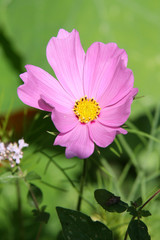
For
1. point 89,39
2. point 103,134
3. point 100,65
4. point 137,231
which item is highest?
point 89,39

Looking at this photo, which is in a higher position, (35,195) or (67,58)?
(67,58)

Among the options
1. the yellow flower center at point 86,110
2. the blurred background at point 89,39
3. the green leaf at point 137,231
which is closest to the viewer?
the green leaf at point 137,231

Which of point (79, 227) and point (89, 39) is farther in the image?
point (89, 39)

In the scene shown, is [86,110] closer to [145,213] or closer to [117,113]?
[117,113]

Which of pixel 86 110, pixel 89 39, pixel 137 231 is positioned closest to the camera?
pixel 137 231

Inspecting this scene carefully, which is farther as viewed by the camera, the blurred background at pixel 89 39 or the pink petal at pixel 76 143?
the blurred background at pixel 89 39

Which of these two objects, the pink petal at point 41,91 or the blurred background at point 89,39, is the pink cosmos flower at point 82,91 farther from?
the blurred background at point 89,39

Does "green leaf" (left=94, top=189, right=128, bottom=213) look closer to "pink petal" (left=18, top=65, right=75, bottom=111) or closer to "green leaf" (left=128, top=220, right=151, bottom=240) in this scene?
"green leaf" (left=128, top=220, right=151, bottom=240)

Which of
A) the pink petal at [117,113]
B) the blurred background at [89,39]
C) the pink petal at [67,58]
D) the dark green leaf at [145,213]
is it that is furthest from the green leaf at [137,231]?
the blurred background at [89,39]

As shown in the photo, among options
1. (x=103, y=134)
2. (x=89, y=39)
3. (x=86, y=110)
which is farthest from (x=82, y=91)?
(x=89, y=39)
